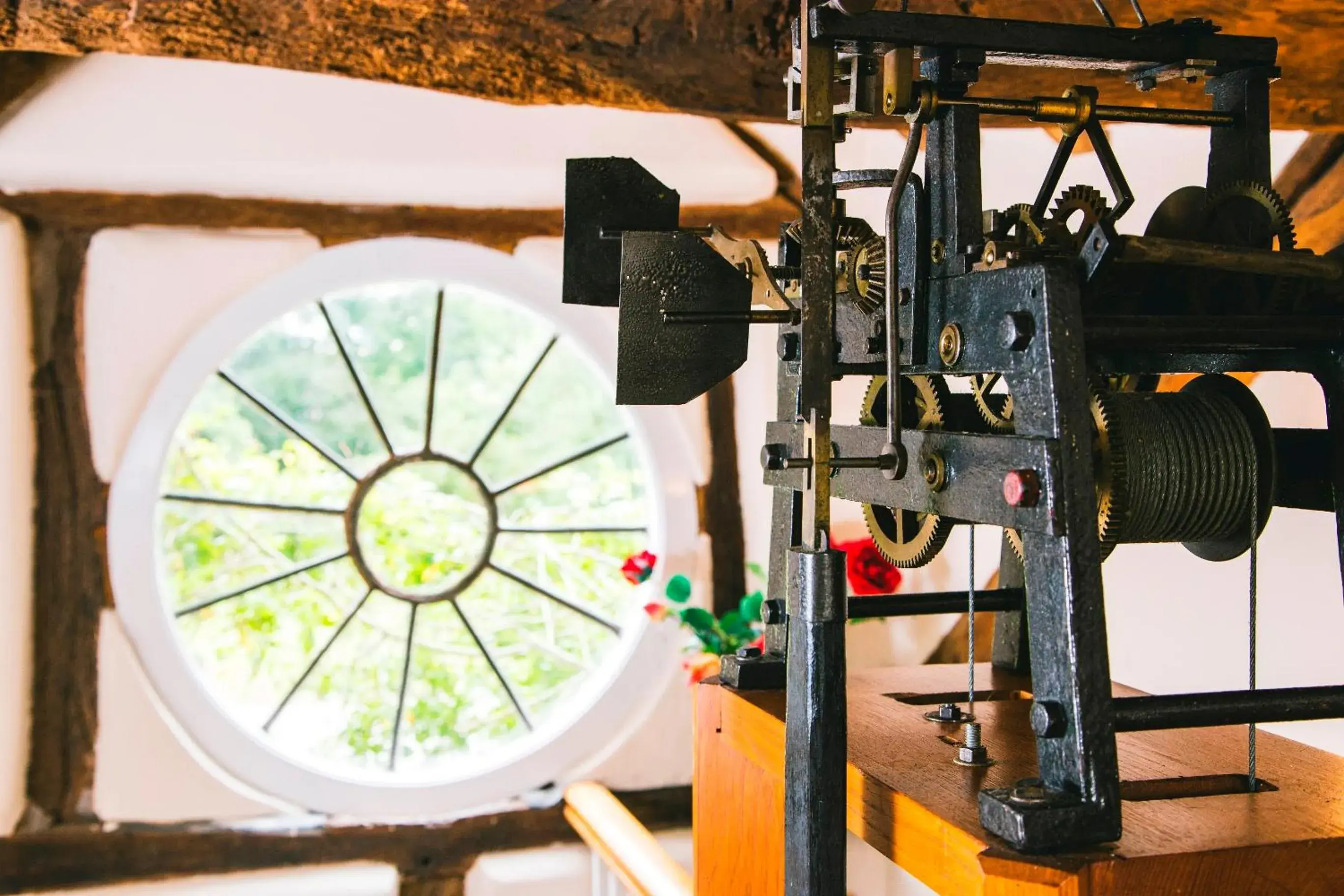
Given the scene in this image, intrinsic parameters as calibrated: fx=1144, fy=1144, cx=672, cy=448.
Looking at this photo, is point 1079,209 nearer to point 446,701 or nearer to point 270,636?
point 270,636

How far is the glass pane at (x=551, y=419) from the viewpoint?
4719mm

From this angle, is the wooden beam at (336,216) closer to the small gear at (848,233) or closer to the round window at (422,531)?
the round window at (422,531)

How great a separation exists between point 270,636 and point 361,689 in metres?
0.44

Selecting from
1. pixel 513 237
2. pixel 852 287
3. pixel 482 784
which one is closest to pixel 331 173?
pixel 513 237

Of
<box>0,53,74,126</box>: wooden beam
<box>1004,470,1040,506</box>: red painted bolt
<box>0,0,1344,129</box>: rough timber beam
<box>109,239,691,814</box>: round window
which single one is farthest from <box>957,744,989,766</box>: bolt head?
<box>0,53,74,126</box>: wooden beam

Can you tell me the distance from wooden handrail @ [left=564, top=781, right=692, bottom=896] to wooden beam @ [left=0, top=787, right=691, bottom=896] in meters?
0.13

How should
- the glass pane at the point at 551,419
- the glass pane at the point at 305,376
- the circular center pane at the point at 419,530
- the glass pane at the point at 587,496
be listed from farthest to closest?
the glass pane at the point at 551,419 → the glass pane at the point at 587,496 → the glass pane at the point at 305,376 → the circular center pane at the point at 419,530

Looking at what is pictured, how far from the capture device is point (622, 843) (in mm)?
2178

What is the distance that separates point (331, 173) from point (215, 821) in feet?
4.56

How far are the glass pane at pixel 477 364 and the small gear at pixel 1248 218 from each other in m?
3.64

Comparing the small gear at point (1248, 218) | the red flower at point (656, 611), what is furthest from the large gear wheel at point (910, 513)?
the red flower at point (656, 611)

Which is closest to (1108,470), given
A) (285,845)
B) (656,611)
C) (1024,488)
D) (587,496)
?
(1024,488)

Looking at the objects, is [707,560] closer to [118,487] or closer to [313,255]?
[313,255]

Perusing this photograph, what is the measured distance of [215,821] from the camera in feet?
7.91
